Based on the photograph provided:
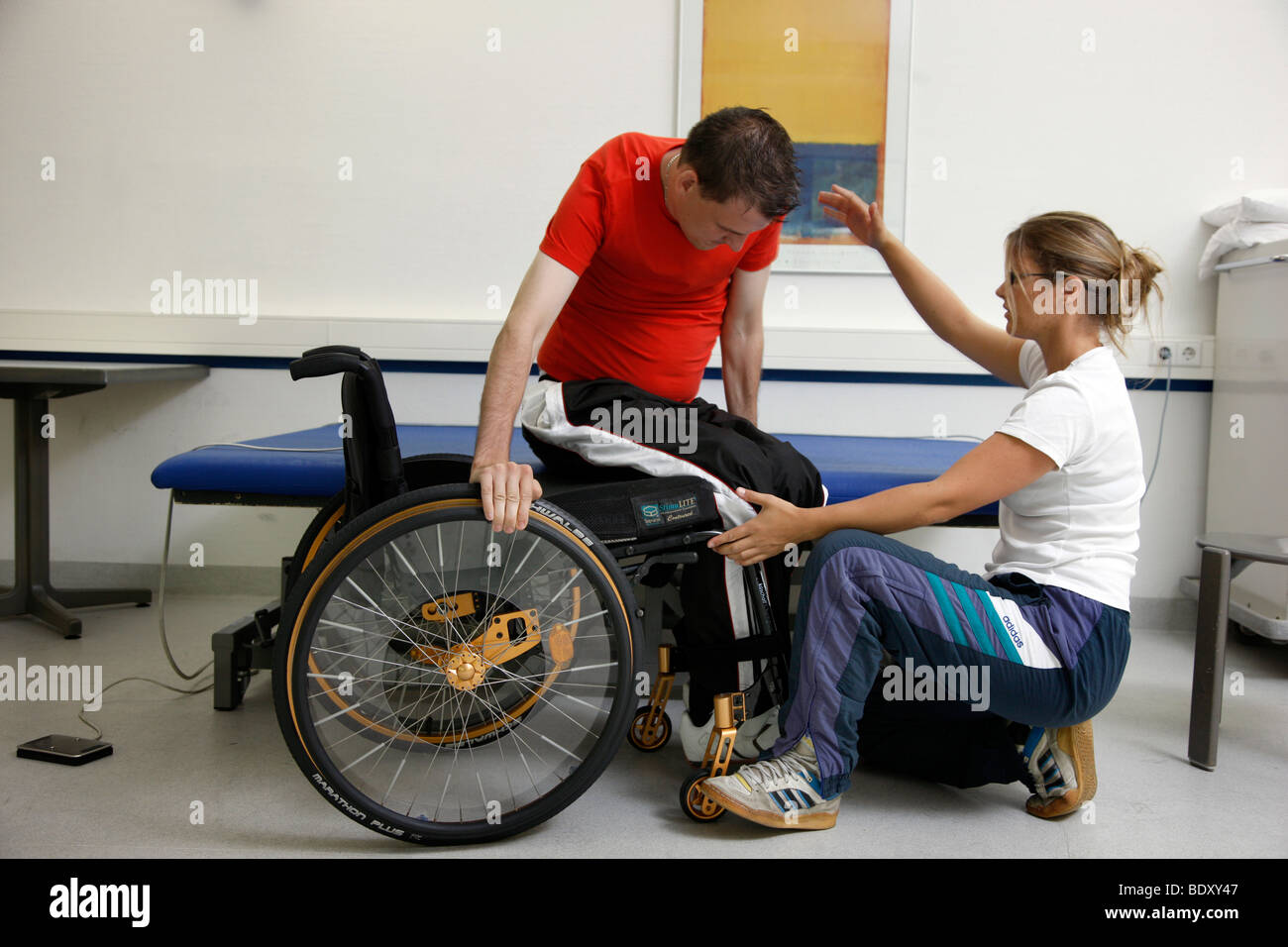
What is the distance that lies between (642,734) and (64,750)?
3.68 ft

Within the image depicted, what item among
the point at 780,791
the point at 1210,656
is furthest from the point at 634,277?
the point at 1210,656

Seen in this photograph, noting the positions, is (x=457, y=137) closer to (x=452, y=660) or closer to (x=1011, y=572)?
(x=452, y=660)

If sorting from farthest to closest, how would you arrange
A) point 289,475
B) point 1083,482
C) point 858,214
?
1. point 289,475
2. point 858,214
3. point 1083,482

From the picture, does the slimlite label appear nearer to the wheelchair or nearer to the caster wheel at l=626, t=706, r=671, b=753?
the wheelchair

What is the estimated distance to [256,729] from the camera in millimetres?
2064

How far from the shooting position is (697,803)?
1.63 m

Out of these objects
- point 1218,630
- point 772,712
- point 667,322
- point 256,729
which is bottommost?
point 256,729

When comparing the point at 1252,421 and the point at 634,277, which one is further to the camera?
the point at 1252,421

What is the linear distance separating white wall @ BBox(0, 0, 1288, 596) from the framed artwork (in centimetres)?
8

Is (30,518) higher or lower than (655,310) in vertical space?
lower

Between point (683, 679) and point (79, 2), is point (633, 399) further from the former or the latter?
point (79, 2)
